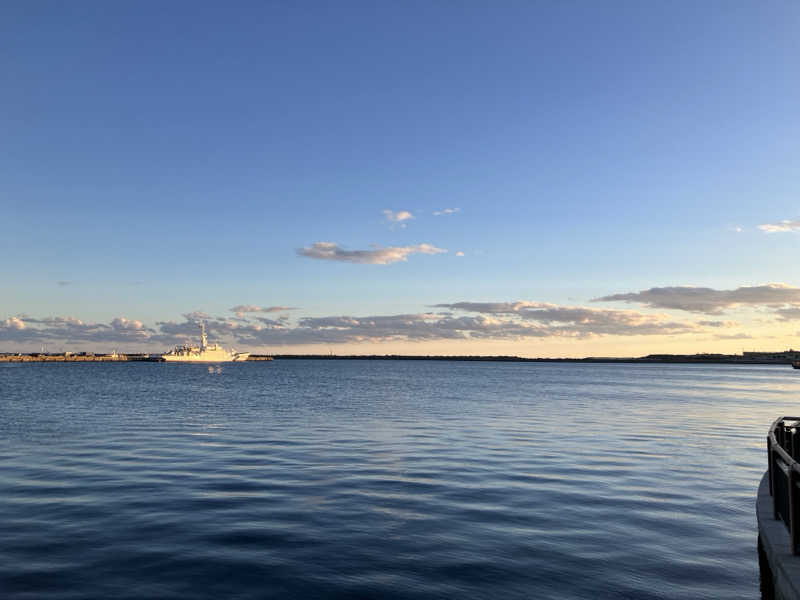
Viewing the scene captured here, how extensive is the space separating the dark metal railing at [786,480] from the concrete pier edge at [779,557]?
0.59 ft

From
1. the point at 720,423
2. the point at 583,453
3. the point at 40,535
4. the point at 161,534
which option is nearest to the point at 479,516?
the point at 161,534

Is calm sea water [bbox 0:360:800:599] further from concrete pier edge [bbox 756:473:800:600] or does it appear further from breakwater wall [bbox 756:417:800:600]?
concrete pier edge [bbox 756:473:800:600]

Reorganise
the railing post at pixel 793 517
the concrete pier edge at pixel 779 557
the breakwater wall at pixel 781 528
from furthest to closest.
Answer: the railing post at pixel 793 517
the breakwater wall at pixel 781 528
the concrete pier edge at pixel 779 557

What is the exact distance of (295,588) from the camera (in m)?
11.2

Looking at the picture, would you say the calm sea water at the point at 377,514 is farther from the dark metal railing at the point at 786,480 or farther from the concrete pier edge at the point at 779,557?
the dark metal railing at the point at 786,480

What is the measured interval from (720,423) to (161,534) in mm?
44086

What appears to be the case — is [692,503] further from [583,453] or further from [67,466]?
[67,466]

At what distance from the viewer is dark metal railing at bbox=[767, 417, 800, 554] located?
970 centimetres

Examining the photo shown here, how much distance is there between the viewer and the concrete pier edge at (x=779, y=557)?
8.62 metres

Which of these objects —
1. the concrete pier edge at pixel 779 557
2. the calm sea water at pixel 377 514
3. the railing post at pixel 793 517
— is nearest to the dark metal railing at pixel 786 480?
the railing post at pixel 793 517

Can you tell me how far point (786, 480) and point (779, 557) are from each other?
2011 mm

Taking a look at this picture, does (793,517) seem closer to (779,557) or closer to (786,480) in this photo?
(779,557)

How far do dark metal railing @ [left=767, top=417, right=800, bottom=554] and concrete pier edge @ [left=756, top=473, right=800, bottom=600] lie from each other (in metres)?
0.18

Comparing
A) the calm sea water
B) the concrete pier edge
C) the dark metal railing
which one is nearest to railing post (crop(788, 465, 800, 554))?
the dark metal railing
